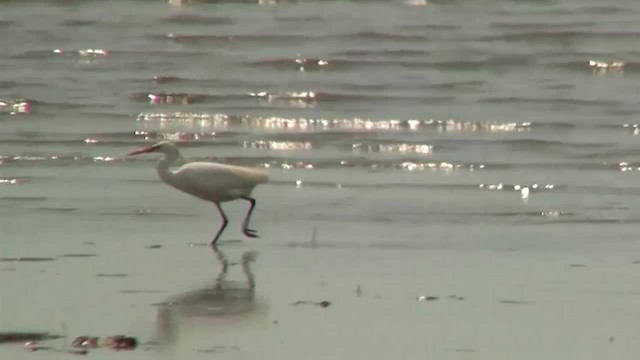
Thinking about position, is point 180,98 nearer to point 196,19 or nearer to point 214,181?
point 214,181

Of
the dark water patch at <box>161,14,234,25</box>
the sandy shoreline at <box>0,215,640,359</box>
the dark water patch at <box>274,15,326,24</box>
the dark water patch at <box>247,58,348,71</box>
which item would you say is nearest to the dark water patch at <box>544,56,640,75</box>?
the dark water patch at <box>247,58,348,71</box>

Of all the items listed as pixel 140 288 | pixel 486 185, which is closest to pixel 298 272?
pixel 140 288

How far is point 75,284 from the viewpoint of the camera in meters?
9.54

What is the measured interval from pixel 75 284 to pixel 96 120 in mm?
7750

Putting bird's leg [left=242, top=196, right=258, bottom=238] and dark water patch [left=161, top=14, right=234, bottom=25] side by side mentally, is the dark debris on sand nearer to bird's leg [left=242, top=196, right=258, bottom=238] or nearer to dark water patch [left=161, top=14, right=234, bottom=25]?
bird's leg [left=242, top=196, right=258, bottom=238]

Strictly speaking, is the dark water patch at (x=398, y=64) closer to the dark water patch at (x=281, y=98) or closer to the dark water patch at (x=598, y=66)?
the dark water patch at (x=598, y=66)

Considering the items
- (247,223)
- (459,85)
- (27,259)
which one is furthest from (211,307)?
(459,85)

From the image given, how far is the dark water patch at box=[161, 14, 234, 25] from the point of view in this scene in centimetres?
2834

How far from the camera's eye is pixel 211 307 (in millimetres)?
9102

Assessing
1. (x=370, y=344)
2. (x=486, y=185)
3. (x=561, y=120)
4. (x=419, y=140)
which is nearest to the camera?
(x=370, y=344)

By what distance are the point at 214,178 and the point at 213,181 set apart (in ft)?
0.07

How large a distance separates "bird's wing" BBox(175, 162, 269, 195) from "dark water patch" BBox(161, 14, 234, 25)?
1646cm

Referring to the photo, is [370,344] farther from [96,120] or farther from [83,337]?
[96,120]

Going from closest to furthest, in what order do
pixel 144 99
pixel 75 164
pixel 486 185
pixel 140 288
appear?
pixel 140 288 → pixel 486 185 → pixel 75 164 → pixel 144 99
